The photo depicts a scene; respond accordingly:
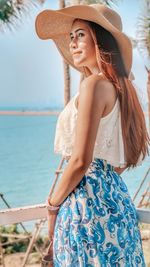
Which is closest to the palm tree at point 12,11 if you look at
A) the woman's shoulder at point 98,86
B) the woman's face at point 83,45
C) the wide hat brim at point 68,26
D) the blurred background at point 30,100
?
the blurred background at point 30,100

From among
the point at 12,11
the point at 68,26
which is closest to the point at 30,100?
the point at 12,11

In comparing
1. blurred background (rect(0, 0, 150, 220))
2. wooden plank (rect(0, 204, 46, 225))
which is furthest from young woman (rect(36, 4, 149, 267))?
blurred background (rect(0, 0, 150, 220))

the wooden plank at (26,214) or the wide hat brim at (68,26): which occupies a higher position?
the wide hat brim at (68,26)

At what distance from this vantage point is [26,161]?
1182 centimetres

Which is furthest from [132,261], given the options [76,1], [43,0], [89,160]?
[43,0]

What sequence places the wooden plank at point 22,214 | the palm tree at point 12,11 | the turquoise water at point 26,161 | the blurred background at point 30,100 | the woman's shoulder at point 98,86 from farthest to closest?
1. the turquoise water at point 26,161
2. the blurred background at point 30,100
3. the palm tree at point 12,11
4. the wooden plank at point 22,214
5. the woman's shoulder at point 98,86

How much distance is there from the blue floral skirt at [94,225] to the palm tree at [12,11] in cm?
328

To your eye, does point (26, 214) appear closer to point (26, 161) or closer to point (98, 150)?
point (98, 150)

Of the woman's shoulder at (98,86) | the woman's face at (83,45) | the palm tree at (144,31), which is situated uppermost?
the woman's face at (83,45)

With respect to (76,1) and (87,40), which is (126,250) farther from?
(76,1)

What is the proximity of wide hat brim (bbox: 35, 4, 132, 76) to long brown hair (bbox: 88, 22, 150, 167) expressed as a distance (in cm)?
2

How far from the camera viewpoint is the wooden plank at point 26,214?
149 centimetres

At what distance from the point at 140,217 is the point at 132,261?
154mm

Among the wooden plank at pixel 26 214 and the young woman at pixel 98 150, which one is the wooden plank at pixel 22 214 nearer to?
the wooden plank at pixel 26 214
